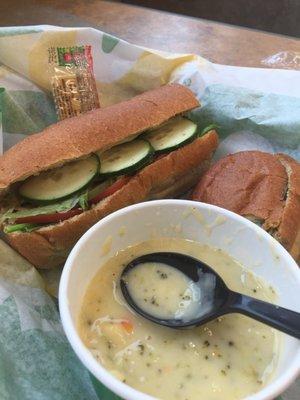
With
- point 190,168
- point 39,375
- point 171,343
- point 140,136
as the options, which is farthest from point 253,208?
point 39,375

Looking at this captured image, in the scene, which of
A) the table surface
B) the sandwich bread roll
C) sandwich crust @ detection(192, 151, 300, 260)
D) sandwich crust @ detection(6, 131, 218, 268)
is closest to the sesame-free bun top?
the sandwich bread roll

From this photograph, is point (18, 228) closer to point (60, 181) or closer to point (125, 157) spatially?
point (60, 181)

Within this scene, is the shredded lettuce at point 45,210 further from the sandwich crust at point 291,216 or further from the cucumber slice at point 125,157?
the sandwich crust at point 291,216

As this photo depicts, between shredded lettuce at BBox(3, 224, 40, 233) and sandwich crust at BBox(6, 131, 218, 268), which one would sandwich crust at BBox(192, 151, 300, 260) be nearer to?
sandwich crust at BBox(6, 131, 218, 268)

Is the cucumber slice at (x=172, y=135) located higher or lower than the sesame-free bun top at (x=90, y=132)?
lower

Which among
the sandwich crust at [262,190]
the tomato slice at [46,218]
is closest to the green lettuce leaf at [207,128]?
the sandwich crust at [262,190]

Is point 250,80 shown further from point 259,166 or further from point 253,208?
point 253,208

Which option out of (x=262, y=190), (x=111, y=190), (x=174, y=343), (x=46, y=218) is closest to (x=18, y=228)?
(x=46, y=218)
